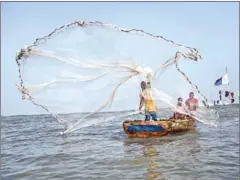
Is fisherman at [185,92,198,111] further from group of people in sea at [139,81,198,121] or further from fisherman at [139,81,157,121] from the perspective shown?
fisherman at [139,81,157,121]

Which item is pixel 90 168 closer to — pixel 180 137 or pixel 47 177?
pixel 47 177

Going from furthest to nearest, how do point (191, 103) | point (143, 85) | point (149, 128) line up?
1. point (191, 103)
2. point (149, 128)
3. point (143, 85)

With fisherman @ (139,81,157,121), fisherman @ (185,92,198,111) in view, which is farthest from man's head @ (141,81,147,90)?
fisherman @ (185,92,198,111)

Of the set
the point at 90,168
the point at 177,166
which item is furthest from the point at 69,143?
the point at 177,166

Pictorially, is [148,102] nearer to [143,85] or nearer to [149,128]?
[149,128]

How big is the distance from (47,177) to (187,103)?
7742mm

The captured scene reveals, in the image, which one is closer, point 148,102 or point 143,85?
point 143,85

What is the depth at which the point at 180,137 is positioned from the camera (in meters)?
15.0

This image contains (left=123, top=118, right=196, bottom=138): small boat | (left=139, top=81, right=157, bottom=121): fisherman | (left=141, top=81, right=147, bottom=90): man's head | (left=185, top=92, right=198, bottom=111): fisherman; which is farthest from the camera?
(left=123, top=118, right=196, bottom=138): small boat

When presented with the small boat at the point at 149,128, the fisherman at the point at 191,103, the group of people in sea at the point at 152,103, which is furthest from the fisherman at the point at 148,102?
the fisherman at the point at 191,103

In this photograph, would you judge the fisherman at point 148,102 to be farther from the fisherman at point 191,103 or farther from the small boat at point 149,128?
the fisherman at point 191,103

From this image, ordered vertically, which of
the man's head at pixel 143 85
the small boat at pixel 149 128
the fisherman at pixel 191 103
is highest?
the man's head at pixel 143 85

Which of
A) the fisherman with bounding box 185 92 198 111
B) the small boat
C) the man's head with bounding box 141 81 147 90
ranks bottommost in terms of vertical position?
the small boat

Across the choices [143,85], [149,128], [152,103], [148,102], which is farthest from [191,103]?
[143,85]
